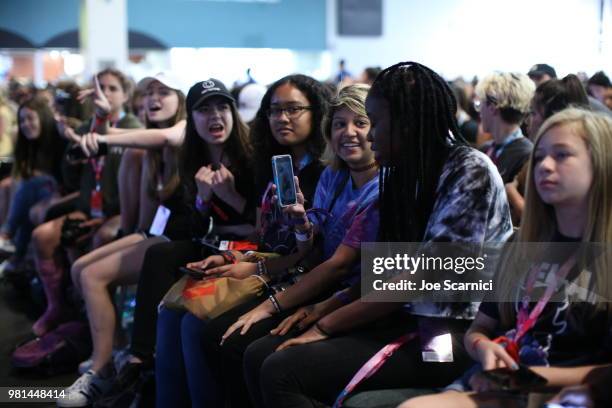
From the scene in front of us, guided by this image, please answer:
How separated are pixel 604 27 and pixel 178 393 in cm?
365

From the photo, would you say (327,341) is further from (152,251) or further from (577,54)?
(577,54)

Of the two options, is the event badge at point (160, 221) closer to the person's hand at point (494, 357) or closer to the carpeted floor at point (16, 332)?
the carpeted floor at point (16, 332)

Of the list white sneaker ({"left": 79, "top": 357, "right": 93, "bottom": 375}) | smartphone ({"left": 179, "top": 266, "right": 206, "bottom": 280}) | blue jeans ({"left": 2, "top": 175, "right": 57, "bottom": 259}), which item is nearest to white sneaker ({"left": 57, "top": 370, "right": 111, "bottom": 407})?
white sneaker ({"left": 79, "top": 357, "right": 93, "bottom": 375})

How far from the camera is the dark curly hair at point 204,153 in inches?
140

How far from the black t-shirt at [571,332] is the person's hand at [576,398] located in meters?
0.11

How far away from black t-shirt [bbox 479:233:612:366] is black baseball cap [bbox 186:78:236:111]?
204cm

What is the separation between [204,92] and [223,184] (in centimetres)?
43

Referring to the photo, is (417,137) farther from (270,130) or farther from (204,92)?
(204,92)

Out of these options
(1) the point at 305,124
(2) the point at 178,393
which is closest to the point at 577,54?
(1) the point at 305,124

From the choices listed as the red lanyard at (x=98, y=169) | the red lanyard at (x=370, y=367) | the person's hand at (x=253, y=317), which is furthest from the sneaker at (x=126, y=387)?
the red lanyard at (x=370, y=367)

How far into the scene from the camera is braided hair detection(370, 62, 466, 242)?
226cm

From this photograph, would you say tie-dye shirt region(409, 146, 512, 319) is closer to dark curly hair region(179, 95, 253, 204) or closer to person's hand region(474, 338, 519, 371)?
A: person's hand region(474, 338, 519, 371)

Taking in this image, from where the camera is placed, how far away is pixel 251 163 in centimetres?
351

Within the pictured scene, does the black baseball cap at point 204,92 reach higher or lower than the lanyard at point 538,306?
higher
